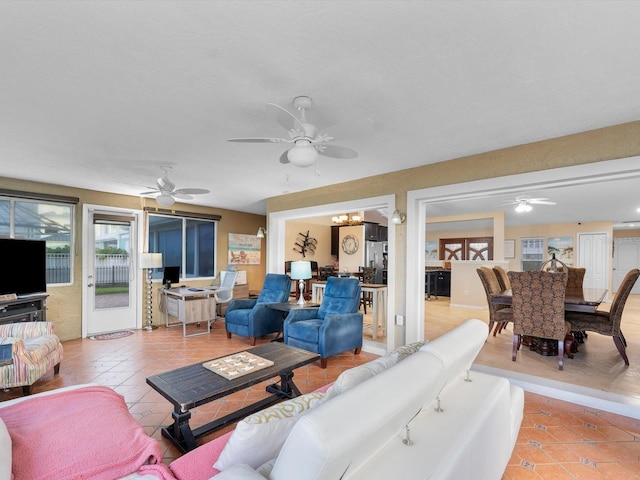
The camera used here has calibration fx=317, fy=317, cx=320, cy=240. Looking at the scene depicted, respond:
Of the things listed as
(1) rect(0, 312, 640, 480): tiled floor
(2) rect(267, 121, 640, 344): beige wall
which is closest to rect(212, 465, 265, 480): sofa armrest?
(1) rect(0, 312, 640, 480): tiled floor

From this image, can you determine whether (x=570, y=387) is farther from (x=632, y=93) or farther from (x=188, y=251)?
(x=188, y=251)

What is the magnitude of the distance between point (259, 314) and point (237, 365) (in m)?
2.17

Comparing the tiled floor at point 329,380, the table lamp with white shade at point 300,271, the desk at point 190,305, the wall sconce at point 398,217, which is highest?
the wall sconce at point 398,217

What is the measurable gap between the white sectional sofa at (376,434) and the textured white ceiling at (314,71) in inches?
61.4

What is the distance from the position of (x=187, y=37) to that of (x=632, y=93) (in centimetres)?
280

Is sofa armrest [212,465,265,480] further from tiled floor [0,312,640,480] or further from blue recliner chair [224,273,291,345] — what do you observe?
blue recliner chair [224,273,291,345]

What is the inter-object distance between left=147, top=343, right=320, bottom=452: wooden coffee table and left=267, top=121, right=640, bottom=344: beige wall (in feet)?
6.39

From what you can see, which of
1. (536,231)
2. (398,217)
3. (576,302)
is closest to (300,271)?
(398,217)

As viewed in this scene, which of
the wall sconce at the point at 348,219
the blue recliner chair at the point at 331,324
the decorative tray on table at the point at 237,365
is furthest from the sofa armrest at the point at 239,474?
the wall sconce at the point at 348,219

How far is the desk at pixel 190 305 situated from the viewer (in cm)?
515

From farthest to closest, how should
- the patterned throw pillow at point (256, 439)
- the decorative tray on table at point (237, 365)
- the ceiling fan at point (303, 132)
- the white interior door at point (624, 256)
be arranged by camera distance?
the white interior door at point (624, 256) < the decorative tray on table at point (237, 365) < the ceiling fan at point (303, 132) < the patterned throw pillow at point (256, 439)

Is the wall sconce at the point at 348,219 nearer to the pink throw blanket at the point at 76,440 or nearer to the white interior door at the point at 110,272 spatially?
the white interior door at the point at 110,272

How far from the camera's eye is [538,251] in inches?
387

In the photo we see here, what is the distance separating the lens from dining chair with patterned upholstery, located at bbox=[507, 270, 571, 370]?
3469mm
